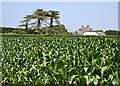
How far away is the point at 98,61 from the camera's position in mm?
5867

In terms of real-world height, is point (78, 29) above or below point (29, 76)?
below

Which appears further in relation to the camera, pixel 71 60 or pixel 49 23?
pixel 49 23

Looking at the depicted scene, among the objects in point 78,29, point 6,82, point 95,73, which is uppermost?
point 95,73

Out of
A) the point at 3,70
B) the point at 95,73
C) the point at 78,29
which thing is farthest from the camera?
the point at 78,29

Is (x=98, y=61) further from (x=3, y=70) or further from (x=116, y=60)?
(x=3, y=70)

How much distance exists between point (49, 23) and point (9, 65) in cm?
6562

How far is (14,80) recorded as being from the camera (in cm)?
726

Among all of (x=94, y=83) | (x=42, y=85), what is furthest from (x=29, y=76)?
(x=94, y=83)

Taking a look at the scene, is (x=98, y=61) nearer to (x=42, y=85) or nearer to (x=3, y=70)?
(x=42, y=85)

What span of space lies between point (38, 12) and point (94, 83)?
7101 cm

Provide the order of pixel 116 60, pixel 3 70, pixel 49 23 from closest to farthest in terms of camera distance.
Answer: pixel 116 60 → pixel 3 70 → pixel 49 23

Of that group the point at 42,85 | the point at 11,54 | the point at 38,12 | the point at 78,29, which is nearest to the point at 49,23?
the point at 38,12

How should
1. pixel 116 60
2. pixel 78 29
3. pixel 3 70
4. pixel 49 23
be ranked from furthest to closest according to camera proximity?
pixel 78 29 → pixel 49 23 → pixel 3 70 → pixel 116 60

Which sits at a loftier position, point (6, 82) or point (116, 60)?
point (116, 60)
